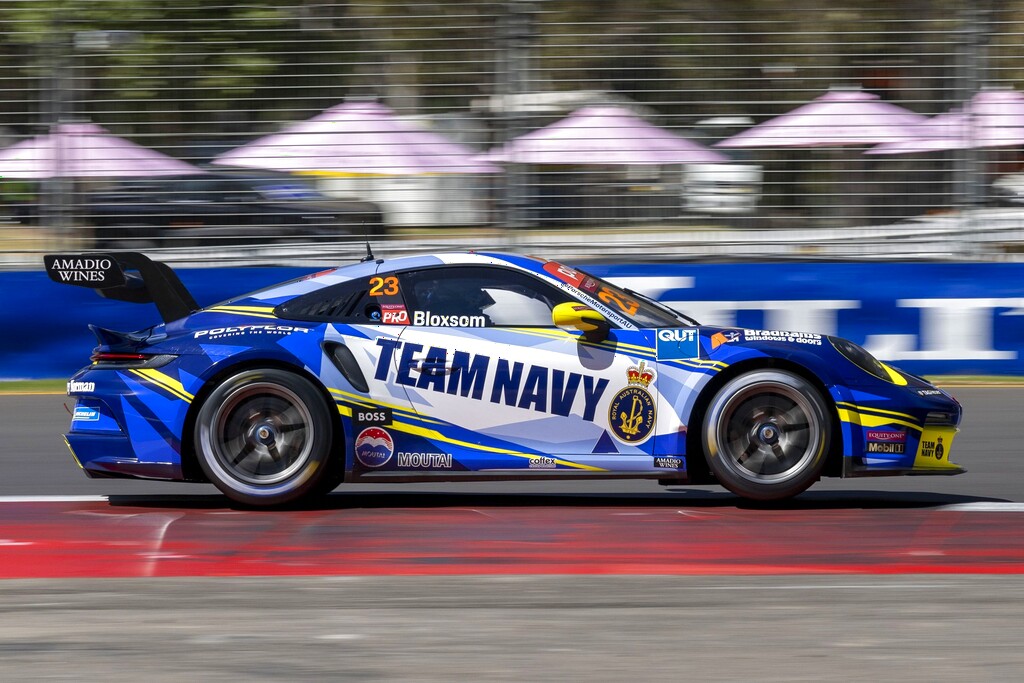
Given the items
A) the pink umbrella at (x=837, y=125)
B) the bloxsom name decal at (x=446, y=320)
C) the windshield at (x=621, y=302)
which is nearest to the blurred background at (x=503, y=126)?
the pink umbrella at (x=837, y=125)

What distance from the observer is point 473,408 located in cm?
654

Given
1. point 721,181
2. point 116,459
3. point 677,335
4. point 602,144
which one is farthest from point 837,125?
point 116,459

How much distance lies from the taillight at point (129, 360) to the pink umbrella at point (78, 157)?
6.03 m

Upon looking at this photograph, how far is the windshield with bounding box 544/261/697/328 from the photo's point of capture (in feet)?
22.0

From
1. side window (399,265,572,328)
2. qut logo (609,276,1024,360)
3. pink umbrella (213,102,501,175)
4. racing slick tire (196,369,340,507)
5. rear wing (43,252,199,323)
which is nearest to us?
racing slick tire (196,369,340,507)

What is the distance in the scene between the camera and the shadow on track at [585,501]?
6.89 metres

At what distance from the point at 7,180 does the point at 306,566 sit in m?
8.02

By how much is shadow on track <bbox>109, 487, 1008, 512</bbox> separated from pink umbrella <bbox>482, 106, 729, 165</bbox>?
18.1 feet

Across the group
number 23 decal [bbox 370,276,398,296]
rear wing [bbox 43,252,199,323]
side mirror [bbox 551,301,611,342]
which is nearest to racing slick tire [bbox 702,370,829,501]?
side mirror [bbox 551,301,611,342]

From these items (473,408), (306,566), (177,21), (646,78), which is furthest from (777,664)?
(177,21)

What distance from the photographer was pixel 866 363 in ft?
21.8

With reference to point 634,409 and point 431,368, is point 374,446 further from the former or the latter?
point 634,409

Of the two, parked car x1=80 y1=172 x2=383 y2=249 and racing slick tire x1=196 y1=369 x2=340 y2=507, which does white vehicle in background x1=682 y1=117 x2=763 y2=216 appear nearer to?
parked car x1=80 y1=172 x2=383 y2=249

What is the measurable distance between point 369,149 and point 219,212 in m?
1.43
